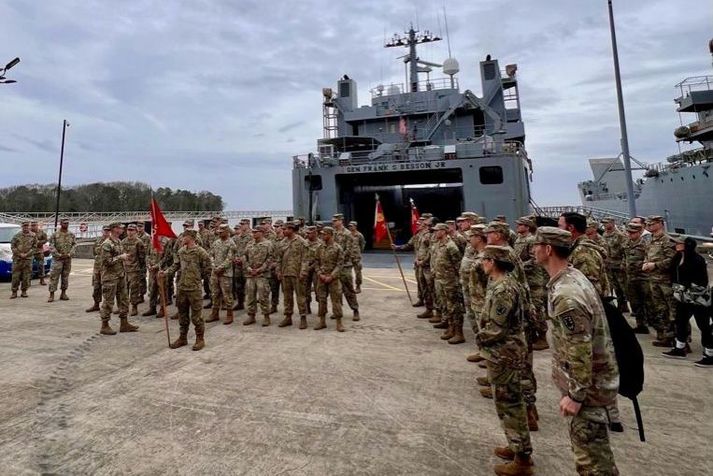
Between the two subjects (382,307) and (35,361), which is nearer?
(35,361)

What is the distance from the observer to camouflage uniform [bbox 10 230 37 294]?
8.79m

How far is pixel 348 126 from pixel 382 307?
46.5 ft

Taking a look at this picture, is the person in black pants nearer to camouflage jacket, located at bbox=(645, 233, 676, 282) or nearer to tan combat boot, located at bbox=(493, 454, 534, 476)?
camouflage jacket, located at bbox=(645, 233, 676, 282)

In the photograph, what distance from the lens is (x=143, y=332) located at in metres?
6.01

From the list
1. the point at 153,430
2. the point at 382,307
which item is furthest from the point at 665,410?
the point at 382,307

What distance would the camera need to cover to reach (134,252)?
740 cm

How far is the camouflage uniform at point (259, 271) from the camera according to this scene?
6.57m

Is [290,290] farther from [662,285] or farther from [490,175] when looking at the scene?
[490,175]

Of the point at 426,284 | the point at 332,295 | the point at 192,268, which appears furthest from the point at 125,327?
the point at 426,284

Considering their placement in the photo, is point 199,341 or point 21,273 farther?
point 21,273

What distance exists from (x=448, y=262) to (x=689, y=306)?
2.74 metres

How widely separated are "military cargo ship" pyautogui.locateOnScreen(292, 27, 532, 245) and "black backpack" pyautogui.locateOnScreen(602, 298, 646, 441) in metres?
13.0

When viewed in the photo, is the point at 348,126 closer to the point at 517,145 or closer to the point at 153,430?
the point at 517,145

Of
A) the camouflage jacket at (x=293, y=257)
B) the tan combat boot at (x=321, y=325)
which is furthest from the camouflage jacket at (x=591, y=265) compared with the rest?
the camouflage jacket at (x=293, y=257)
